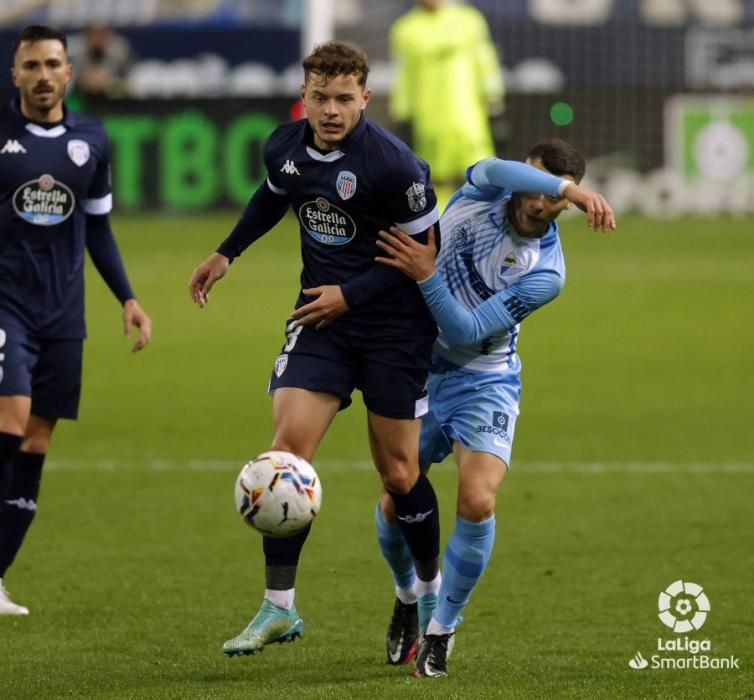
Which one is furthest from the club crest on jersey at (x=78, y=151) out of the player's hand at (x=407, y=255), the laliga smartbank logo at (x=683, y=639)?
the laliga smartbank logo at (x=683, y=639)

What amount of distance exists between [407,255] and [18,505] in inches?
85.8

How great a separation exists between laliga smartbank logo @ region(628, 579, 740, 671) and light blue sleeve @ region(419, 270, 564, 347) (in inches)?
49.5

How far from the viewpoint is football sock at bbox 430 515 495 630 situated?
6141 mm

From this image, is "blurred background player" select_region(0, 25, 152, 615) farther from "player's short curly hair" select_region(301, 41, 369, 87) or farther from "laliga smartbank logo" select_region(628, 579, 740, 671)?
"laliga smartbank logo" select_region(628, 579, 740, 671)

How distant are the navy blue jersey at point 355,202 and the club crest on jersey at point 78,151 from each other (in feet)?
3.83

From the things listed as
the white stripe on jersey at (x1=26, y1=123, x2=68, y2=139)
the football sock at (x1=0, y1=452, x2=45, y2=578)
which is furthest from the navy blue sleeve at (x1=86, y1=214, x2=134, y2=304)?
the football sock at (x1=0, y1=452, x2=45, y2=578)

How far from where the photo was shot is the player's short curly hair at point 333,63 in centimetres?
594

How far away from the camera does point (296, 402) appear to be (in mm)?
6066

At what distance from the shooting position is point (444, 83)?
19.5 meters

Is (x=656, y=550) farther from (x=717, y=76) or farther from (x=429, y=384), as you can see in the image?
(x=717, y=76)

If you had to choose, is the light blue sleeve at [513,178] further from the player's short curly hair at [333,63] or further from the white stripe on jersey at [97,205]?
the white stripe on jersey at [97,205]

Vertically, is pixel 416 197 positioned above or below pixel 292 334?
above

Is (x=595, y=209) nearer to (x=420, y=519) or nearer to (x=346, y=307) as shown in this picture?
(x=346, y=307)

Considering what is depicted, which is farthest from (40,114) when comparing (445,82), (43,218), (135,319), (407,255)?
(445,82)
